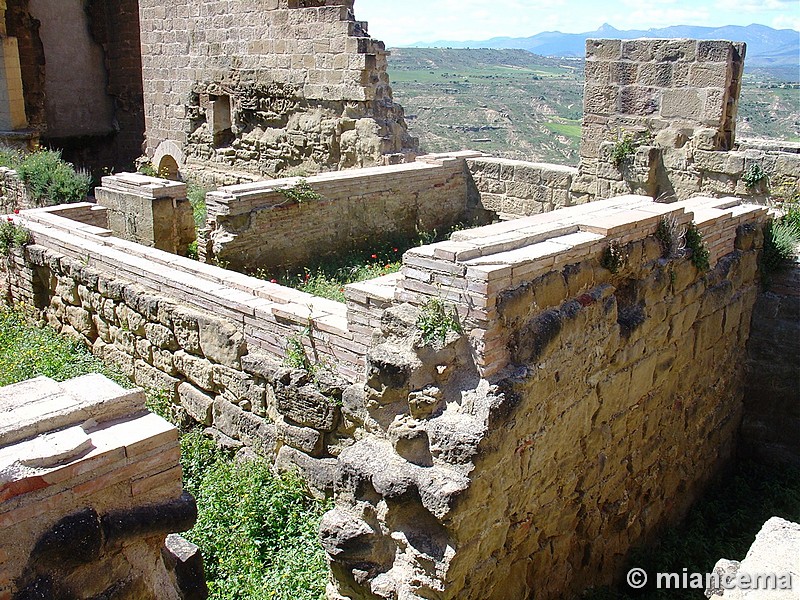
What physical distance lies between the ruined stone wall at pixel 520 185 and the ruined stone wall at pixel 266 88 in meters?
1.27

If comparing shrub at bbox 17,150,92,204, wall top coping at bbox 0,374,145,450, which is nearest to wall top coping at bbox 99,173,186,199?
shrub at bbox 17,150,92,204

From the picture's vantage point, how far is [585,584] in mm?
5488

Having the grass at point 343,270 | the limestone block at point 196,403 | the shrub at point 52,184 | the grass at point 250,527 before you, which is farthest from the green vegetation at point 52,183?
the limestone block at point 196,403

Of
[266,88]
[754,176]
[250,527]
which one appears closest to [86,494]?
[250,527]

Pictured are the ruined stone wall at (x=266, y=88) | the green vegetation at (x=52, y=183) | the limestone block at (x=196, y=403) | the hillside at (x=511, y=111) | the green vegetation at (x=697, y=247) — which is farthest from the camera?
the hillside at (x=511, y=111)

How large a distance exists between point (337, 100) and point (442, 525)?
8.13 meters

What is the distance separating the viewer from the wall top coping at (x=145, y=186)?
9.12 metres

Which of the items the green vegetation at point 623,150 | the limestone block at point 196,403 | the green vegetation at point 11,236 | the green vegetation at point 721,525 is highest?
the green vegetation at point 623,150

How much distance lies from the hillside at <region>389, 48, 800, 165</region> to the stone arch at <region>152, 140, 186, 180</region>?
1016cm

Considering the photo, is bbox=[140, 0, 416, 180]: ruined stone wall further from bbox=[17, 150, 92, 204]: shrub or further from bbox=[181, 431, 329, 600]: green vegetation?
bbox=[181, 431, 329, 600]: green vegetation

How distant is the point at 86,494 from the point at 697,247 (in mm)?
4779

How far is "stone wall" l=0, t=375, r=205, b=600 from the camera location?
2613 millimetres

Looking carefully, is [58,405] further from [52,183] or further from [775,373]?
[52,183]

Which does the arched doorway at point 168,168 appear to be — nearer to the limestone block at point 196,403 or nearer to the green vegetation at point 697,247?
the limestone block at point 196,403
